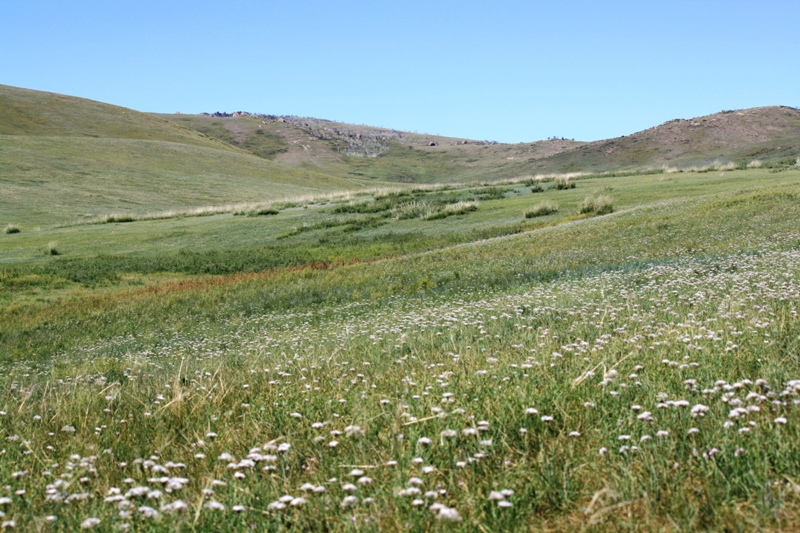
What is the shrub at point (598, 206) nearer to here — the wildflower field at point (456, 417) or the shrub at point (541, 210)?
the shrub at point (541, 210)

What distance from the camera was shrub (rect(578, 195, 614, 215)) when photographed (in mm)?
34031

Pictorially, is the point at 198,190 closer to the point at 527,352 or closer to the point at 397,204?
the point at 397,204

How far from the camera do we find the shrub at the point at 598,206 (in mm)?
34031

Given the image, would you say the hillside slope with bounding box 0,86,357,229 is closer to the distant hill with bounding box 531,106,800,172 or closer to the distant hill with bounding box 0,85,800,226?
the distant hill with bounding box 0,85,800,226

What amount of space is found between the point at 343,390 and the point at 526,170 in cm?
11782

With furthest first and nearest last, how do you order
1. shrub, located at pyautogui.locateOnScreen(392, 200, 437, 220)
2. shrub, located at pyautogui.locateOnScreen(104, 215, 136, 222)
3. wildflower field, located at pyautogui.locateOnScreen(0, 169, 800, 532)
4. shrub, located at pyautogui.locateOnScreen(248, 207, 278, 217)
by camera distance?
shrub, located at pyautogui.locateOnScreen(248, 207, 278, 217), shrub, located at pyautogui.locateOnScreen(104, 215, 136, 222), shrub, located at pyautogui.locateOnScreen(392, 200, 437, 220), wildflower field, located at pyautogui.locateOnScreen(0, 169, 800, 532)

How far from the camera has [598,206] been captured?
1347 inches

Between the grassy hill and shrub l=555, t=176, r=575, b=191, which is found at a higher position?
shrub l=555, t=176, r=575, b=191

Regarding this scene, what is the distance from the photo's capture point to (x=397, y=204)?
158ft

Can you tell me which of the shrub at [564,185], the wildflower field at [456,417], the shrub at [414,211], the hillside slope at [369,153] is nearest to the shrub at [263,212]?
the shrub at [414,211]

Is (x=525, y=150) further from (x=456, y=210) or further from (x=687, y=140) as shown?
(x=456, y=210)

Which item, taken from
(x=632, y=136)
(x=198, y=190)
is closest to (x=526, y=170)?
(x=632, y=136)

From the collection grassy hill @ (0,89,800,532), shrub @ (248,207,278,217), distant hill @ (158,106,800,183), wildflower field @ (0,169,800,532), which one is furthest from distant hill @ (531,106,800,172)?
wildflower field @ (0,169,800,532)

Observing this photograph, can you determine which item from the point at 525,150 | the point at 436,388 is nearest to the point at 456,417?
the point at 436,388
